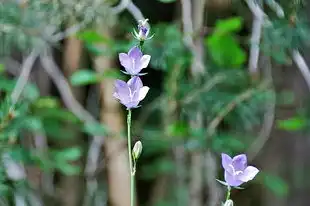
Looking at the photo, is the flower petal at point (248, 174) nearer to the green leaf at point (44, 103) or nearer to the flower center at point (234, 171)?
the flower center at point (234, 171)

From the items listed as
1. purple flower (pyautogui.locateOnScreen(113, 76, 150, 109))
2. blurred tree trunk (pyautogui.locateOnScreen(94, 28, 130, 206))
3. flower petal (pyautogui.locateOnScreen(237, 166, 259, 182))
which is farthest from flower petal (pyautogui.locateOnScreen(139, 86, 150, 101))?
blurred tree trunk (pyautogui.locateOnScreen(94, 28, 130, 206))

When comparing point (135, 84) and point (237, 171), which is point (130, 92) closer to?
point (135, 84)

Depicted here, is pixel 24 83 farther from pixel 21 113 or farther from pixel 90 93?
pixel 90 93

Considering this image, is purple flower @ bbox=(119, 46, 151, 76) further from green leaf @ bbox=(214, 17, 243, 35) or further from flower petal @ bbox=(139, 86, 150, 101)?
green leaf @ bbox=(214, 17, 243, 35)

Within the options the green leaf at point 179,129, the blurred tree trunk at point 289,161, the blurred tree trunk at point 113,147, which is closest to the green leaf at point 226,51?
the green leaf at point 179,129

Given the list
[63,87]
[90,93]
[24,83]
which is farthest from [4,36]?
[90,93]

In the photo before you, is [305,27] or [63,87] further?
[63,87]

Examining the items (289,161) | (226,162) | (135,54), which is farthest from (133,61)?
(289,161)
